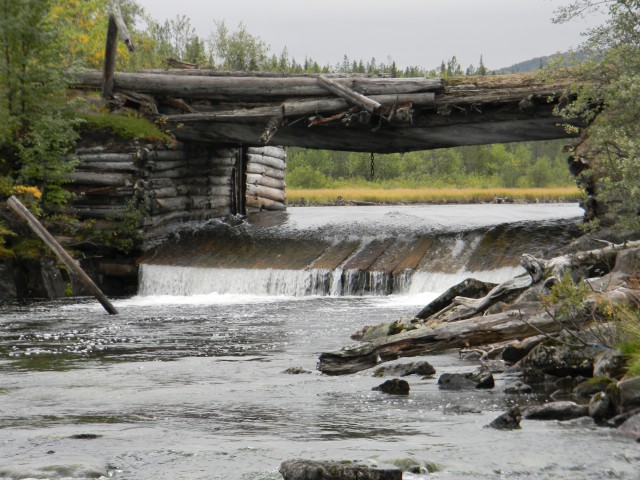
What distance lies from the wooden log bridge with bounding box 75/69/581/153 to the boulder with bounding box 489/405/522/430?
41.5 ft

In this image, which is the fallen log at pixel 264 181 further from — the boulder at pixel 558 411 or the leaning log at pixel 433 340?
the boulder at pixel 558 411

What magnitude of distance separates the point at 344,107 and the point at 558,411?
580 inches

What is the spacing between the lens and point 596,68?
13977 mm

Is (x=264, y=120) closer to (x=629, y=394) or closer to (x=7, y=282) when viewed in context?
(x=7, y=282)

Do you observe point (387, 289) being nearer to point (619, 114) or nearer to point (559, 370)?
point (619, 114)

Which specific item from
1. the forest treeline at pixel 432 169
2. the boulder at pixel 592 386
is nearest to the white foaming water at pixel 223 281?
the boulder at pixel 592 386

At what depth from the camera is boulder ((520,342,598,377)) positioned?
1062 cm

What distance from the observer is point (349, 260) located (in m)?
23.1

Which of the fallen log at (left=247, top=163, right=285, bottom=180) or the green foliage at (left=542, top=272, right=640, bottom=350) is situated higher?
the fallen log at (left=247, top=163, right=285, bottom=180)

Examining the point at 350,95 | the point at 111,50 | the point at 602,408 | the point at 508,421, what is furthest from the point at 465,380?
the point at 111,50

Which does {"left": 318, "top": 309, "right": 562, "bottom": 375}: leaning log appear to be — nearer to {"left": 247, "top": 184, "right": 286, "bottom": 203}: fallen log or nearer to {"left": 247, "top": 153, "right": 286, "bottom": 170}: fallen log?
{"left": 247, "top": 153, "right": 286, "bottom": 170}: fallen log

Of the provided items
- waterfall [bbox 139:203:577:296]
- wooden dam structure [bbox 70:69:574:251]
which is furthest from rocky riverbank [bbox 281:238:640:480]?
wooden dam structure [bbox 70:69:574:251]

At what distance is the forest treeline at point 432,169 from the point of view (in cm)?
7175

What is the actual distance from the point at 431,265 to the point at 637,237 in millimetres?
6094
